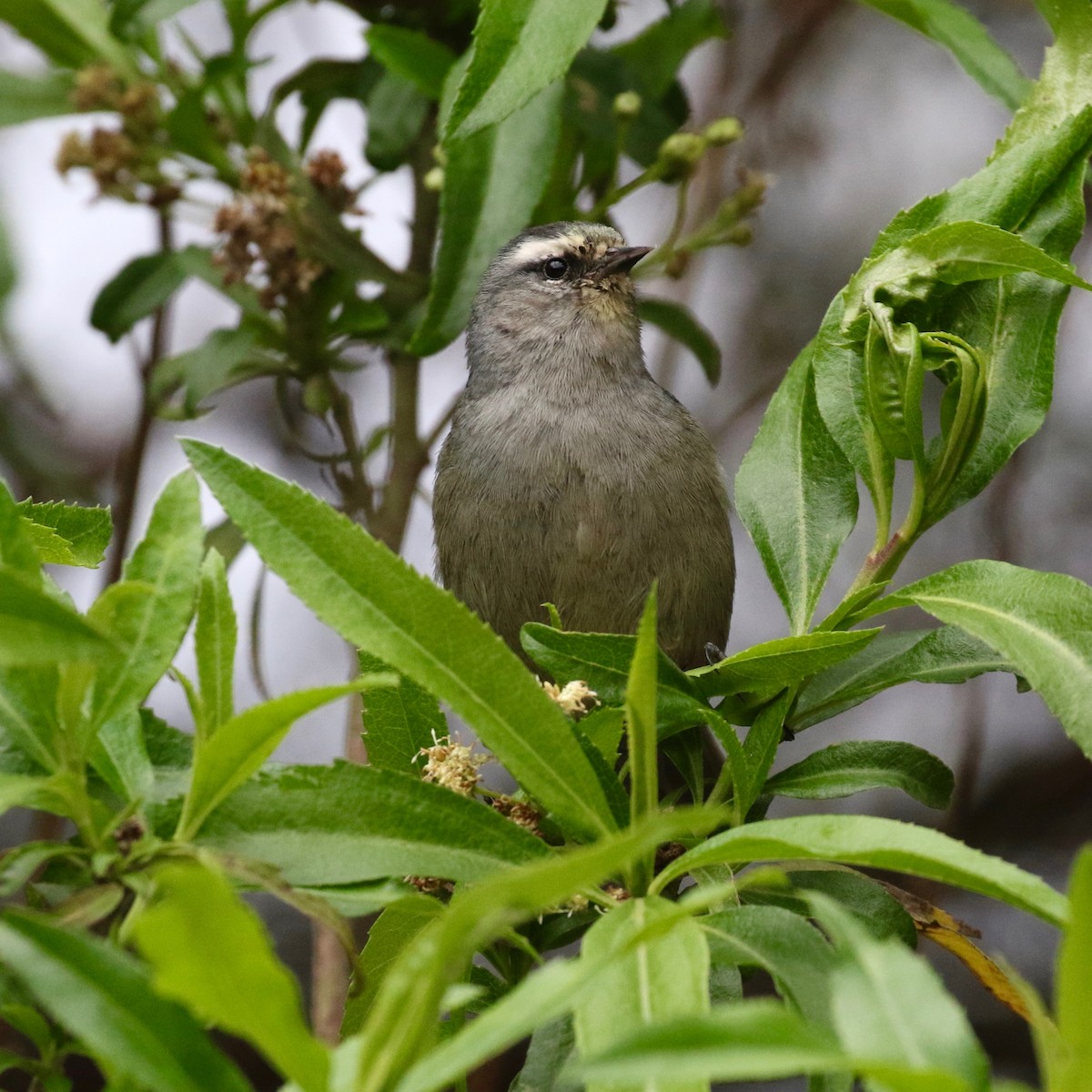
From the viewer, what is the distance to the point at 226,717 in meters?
1.38

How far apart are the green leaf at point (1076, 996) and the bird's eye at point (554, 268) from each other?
2996mm

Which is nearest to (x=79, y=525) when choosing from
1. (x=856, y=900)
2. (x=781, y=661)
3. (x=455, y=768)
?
(x=455, y=768)

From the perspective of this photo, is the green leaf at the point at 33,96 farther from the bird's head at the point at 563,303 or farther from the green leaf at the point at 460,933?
the green leaf at the point at 460,933

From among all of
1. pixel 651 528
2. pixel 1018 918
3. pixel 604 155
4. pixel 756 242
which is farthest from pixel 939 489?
pixel 756 242

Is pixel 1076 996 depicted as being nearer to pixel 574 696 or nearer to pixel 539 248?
pixel 574 696

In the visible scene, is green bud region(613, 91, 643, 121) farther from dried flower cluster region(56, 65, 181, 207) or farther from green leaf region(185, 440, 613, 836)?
green leaf region(185, 440, 613, 836)

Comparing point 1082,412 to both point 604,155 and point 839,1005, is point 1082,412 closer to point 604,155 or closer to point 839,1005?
point 604,155

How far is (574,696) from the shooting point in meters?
1.65

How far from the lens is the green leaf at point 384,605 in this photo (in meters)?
1.36

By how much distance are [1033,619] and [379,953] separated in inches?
33.0

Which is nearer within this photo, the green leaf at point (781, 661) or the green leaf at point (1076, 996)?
the green leaf at point (1076, 996)

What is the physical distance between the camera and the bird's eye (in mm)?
3775

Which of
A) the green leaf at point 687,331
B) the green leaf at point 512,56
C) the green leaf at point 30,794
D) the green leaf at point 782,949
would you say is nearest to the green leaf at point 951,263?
the green leaf at point 512,56

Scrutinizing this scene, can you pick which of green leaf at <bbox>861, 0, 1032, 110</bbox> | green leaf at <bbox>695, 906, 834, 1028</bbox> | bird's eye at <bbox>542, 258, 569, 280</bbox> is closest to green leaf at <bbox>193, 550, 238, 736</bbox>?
green leaf at <bbox>695, 906, 834, 1028</bbox>
